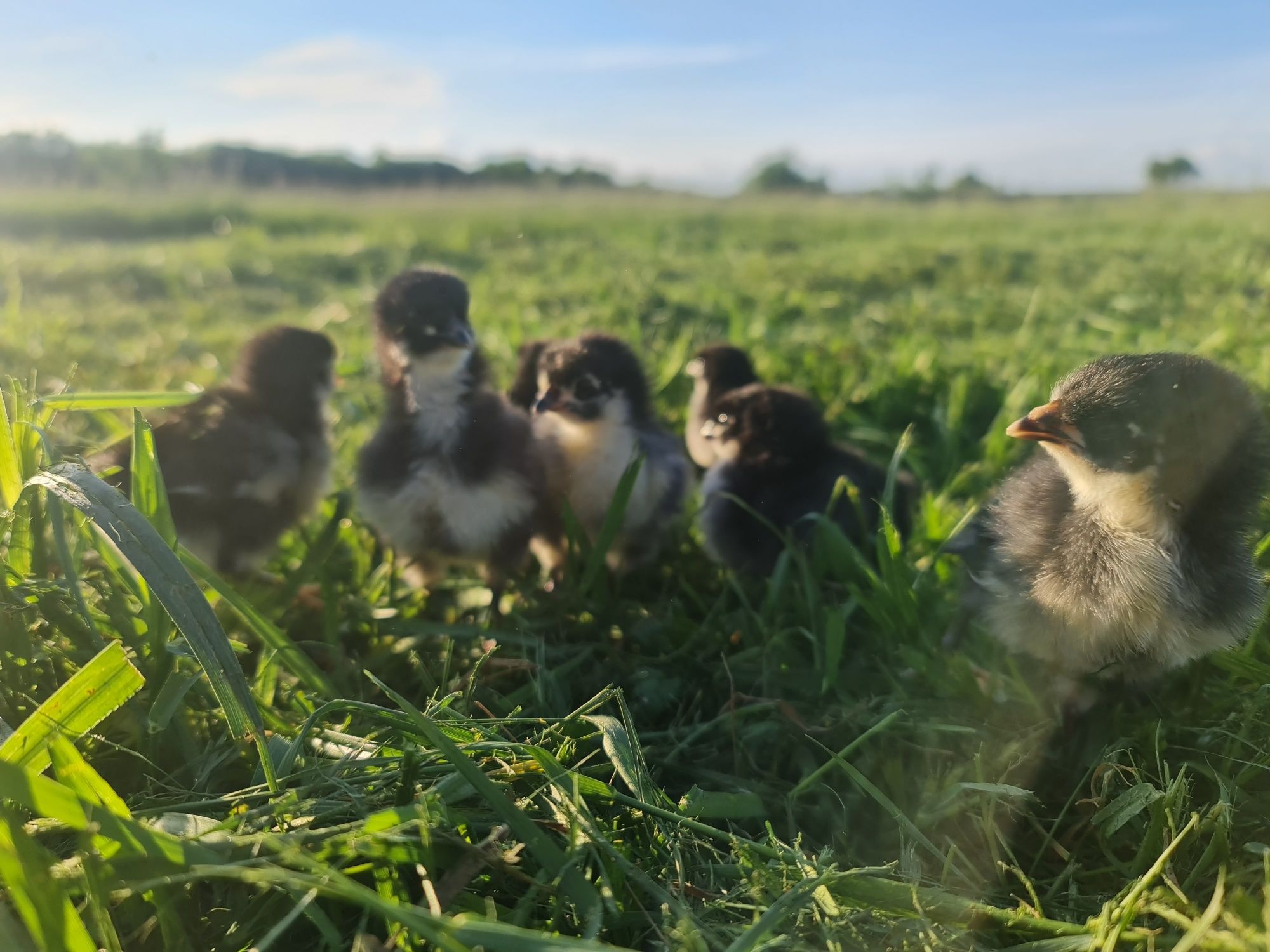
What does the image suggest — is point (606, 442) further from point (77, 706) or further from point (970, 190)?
point (970, 190)

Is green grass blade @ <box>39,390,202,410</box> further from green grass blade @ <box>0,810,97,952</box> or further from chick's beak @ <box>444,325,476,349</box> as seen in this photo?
green grass blade @ <box>0,810,97,952</box>

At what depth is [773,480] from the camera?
114 inches

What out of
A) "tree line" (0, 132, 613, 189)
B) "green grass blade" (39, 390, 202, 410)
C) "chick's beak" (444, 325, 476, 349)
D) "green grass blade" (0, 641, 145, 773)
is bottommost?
"green grass blade" (0, 641, 145, 773)

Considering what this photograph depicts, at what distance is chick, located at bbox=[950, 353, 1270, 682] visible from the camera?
178 cm

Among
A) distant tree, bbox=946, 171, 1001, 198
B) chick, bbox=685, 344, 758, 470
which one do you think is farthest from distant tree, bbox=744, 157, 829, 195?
chick, bbox=685, 344, 758, 470

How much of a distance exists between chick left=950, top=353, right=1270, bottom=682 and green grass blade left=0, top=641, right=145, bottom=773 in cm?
193

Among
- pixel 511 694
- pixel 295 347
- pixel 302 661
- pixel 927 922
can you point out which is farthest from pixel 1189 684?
pixel 295 347

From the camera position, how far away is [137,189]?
52.4ft

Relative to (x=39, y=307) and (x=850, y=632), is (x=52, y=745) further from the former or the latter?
(x=39, y=307)

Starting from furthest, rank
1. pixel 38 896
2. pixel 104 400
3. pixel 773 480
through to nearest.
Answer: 1. pixel 773 480
2. pixel 104 400
3. pixel 38 896

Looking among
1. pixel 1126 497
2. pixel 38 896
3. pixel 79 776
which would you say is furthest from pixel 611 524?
pixel 38 896

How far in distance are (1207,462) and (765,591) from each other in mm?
1343

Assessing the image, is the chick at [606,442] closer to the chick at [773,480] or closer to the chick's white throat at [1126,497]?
the chick at [773,480]

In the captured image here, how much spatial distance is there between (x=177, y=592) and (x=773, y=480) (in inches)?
76.9
